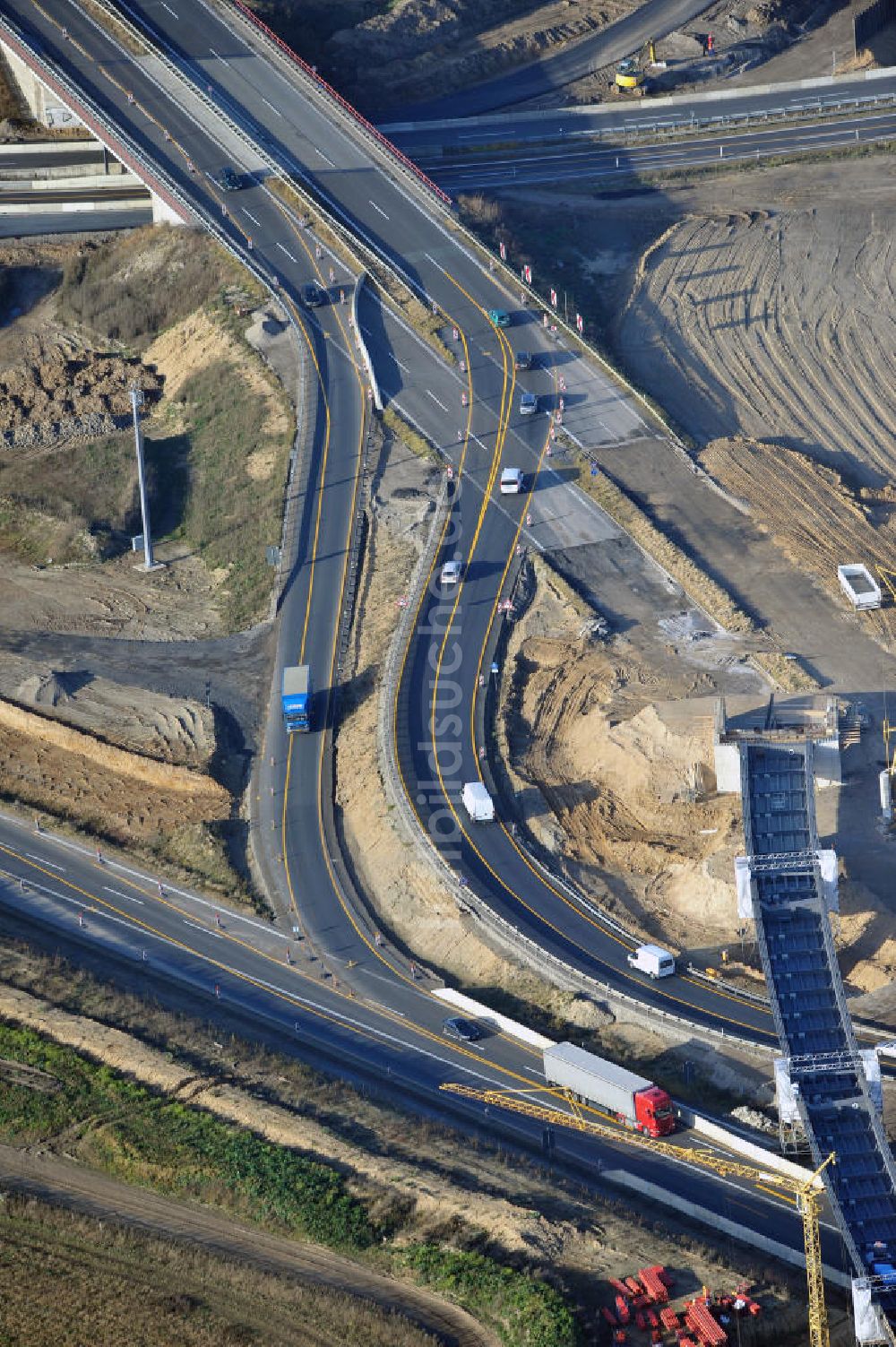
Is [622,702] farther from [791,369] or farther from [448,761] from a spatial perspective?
[791,369]

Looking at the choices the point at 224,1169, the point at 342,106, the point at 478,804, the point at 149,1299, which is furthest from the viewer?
the point at 342,106

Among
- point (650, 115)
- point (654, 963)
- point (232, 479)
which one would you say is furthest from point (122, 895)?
point (650, 115)

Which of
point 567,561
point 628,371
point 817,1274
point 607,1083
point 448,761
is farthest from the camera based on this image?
point 628,371

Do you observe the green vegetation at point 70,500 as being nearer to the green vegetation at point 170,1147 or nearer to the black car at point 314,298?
the black car at point 314,298

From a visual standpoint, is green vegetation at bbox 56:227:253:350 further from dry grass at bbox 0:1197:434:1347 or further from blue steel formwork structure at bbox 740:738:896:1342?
dry grass at bbox 0:1197:434:1347

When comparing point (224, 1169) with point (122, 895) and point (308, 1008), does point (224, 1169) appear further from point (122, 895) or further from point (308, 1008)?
point (122, 895)

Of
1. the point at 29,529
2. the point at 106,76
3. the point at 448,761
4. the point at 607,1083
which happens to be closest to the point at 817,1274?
the point at 607,1083

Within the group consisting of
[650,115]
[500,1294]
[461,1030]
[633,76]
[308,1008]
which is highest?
[633,76]
